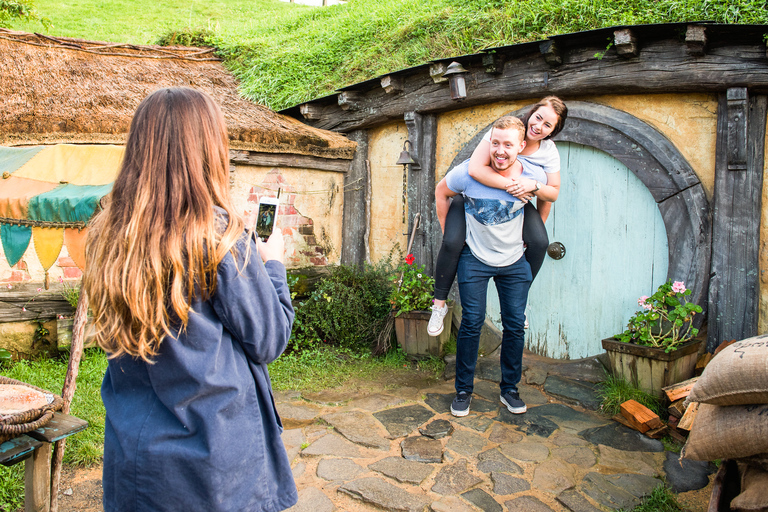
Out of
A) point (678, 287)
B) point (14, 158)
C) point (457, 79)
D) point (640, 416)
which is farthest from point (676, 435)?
point (14, 158)

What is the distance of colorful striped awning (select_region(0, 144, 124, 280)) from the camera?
3.49 metres

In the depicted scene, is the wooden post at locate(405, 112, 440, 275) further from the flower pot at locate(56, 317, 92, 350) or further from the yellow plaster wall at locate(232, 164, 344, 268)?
the flower pot at locate(56, 317, 92, 350)

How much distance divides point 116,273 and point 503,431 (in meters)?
2.90

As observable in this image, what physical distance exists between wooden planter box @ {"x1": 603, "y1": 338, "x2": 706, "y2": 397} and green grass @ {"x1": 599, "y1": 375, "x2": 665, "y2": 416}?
0.13 feet

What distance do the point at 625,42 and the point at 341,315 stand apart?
11.2 feet

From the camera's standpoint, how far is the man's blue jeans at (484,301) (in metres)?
Result: 3.53

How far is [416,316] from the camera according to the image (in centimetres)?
491

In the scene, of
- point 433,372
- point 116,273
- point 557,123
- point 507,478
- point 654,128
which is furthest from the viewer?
point 433,372

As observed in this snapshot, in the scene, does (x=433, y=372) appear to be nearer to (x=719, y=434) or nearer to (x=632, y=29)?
(x=719, y=434)

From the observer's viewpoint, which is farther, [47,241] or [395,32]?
[395,32]

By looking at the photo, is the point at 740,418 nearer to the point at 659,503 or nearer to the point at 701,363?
the point at 659,503

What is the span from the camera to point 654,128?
13.2 feet

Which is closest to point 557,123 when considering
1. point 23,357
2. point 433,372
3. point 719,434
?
point 719,434

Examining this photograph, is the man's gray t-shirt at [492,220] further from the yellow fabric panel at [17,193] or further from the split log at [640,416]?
the yellow fabric panel at [17,193]
